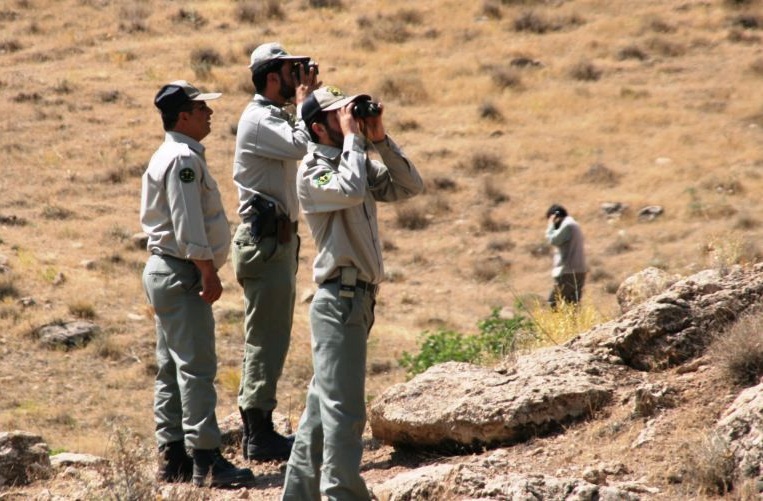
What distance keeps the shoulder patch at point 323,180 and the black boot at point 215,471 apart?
170cm

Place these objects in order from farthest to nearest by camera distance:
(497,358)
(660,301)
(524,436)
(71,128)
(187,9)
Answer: (187,9)
(71,128)
(497,358)
(660,301)
(524,436)

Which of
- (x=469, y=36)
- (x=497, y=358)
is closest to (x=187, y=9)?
(x=469, y=36)

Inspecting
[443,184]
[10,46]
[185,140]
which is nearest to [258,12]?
[10,46]

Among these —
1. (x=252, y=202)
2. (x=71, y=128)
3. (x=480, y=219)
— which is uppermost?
(x=252, y=202)

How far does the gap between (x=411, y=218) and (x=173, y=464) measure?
15.4 metres

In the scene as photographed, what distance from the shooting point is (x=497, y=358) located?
7.76 metres

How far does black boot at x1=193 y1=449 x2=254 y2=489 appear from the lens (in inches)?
220

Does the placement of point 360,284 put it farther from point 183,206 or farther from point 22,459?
point 22,459

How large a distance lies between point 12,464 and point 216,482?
1218mm

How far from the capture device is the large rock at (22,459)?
19.9 ft

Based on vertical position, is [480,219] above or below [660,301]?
below

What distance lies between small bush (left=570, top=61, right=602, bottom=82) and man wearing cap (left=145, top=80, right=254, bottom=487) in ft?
73.7

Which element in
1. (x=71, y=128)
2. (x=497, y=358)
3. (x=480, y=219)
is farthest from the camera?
(x=71, y=128)

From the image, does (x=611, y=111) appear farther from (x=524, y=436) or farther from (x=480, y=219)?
(x=524, y=436)
